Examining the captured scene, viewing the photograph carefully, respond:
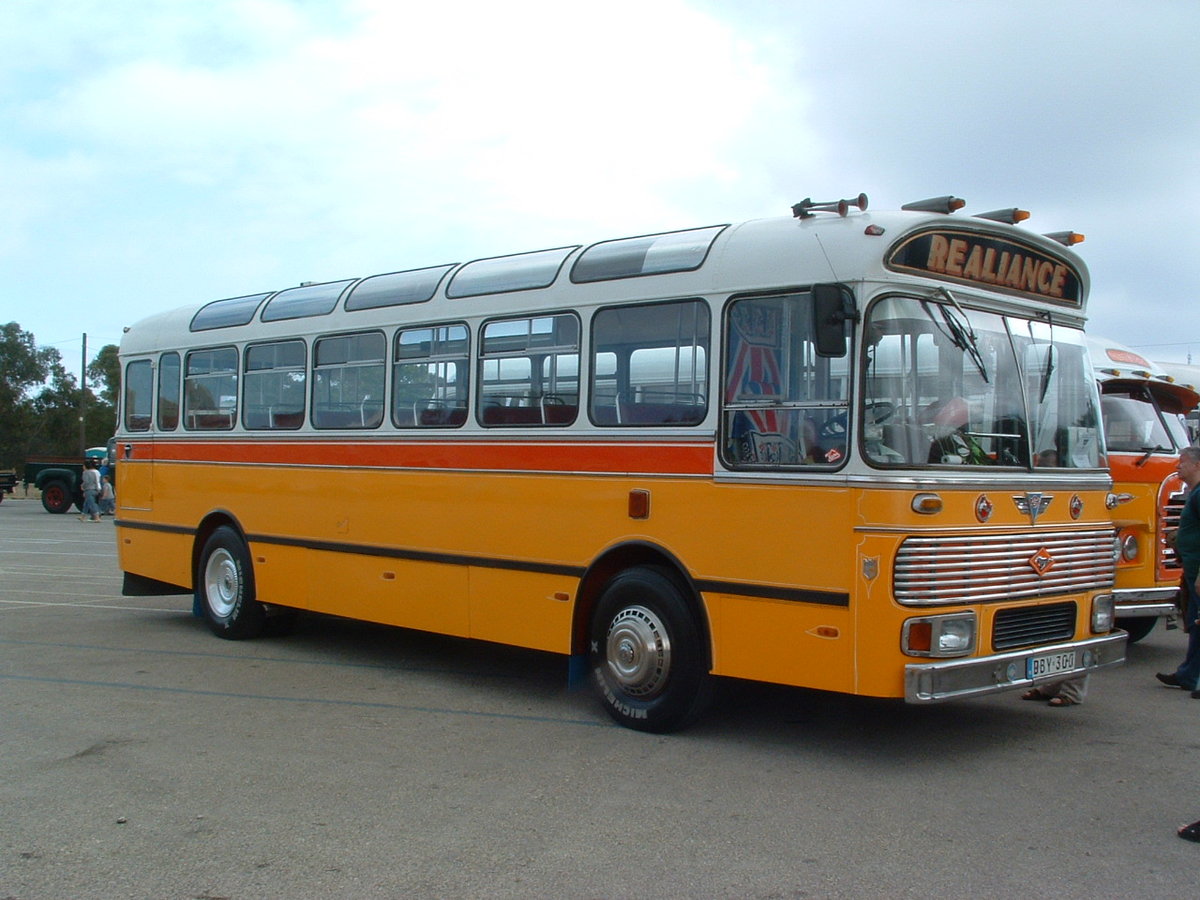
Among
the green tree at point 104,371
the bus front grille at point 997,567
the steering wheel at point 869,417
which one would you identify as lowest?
the bus front grille at point 997,567

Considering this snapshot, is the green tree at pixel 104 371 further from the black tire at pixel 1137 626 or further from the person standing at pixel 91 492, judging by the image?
the black tire at pixel 1137 626

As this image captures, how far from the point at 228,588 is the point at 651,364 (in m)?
5.59

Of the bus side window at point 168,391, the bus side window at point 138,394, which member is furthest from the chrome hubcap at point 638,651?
the bus side window at point 138,394

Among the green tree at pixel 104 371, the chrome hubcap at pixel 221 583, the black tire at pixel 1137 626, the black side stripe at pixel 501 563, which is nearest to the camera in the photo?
the black side stripe at pixel 501 563

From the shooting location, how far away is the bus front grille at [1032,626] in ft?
21.4

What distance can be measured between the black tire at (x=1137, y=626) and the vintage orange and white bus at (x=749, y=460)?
3.81 meters

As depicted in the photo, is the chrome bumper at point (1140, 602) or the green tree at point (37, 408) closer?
the chrome bumper at point (1140, 602)

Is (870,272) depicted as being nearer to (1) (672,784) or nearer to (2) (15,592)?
(1) (672,784)

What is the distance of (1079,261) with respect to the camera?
7.60 metres

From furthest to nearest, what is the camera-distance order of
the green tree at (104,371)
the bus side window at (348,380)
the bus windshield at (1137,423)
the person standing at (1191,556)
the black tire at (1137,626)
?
the green tree at (104,371), the black tire at (1137,626), the bus windshield at (1137,423), the bus side window at (348,380), the person standing at (1191,556)

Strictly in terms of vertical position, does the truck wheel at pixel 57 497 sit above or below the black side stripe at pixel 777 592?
below

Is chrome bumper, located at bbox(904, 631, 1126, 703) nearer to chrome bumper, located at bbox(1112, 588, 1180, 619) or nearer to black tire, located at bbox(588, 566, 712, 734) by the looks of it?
black tire, located at bbox(588, 566, 712, 734)

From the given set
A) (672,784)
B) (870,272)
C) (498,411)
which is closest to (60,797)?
(672,784)

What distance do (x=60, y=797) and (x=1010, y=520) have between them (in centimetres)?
506
